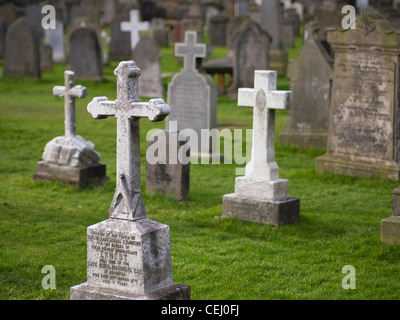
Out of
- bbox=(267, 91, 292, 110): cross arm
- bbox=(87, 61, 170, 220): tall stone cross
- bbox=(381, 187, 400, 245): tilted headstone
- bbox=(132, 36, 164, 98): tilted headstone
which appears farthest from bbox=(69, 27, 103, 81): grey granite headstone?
bbox=(87, 61, 170, 220): tall stone cross

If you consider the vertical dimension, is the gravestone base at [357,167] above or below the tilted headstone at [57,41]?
below

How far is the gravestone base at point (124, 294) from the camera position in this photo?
5.71 metres

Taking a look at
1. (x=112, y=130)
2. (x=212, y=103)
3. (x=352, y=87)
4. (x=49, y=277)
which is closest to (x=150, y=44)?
(x=112, y=130)

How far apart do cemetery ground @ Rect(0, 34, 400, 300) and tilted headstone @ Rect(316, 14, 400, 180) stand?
12.8 inches

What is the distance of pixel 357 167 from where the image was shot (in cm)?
1134

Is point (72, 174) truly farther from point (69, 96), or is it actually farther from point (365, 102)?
point (365, 102)

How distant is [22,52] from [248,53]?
21.6 feet

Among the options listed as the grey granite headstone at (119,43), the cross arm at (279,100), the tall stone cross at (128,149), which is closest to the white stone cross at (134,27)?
the grey granite headstone at (119,43)

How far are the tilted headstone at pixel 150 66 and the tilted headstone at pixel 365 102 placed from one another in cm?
830

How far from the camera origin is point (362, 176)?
11289 millimetres

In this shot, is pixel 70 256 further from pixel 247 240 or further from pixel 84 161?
pixel 84 161

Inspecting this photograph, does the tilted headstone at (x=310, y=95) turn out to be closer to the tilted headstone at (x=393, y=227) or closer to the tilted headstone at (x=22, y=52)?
the tilted headstone at (x=393, y=227)

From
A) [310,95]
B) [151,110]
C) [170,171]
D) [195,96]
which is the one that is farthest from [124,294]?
[310,95]

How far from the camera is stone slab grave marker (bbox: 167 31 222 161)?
1278 cm
